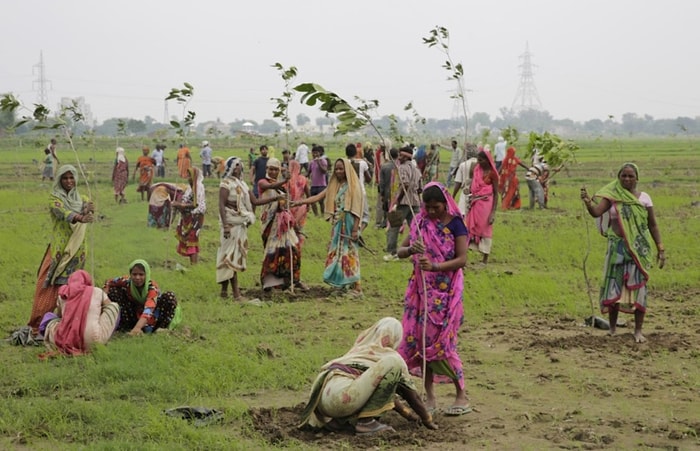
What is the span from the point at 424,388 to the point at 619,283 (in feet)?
10.7

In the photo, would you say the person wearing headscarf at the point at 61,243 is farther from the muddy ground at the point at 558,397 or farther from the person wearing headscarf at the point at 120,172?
the person wearing headscarf at the point at 120,172

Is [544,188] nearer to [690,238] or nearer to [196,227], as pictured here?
[690,238]

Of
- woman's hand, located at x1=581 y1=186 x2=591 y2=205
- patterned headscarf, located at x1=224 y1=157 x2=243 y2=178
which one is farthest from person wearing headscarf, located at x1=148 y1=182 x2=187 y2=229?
woman's hand, located at x1=581 y1=186 x2=591 y2=205

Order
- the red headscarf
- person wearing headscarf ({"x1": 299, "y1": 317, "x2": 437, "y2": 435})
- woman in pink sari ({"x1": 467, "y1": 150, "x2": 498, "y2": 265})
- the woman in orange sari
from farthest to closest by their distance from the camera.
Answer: the woman in orange sari
woman in pink sari ({"x1": 467, "y1": 150, "x2": 498, "y2": 265})
the red headscarf
person wearing headscarf ({"x1": 299, "y1": 317, "x2": 437, "y2": 435})

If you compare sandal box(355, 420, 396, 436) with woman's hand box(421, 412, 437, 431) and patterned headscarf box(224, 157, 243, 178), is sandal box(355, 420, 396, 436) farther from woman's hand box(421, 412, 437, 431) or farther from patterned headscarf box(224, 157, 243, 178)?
patterned headscarf box(224, 157, 243, 178)

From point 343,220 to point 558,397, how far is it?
15.2 feet

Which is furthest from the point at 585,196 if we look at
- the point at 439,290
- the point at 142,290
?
the point at 142,290

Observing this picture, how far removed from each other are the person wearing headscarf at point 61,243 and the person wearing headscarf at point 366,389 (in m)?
3.97

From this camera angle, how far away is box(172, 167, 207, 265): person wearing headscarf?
1273 centimetres

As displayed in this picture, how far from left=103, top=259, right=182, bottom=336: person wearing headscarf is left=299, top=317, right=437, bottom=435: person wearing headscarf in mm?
3246

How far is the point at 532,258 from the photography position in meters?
14.5

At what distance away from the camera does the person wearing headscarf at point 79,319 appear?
795 cm

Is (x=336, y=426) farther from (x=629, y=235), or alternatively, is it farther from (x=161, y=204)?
(x=161, y=204)

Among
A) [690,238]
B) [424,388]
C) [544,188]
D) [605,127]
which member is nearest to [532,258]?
[690,238]
